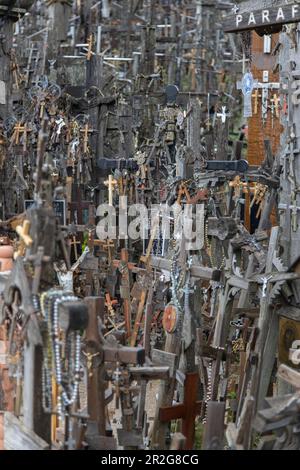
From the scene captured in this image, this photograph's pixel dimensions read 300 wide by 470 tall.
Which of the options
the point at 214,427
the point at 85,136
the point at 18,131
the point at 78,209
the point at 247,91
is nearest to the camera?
the point at 214,427

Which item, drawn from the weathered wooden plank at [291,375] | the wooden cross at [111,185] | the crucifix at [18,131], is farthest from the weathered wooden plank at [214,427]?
the crucifix at [18,131]

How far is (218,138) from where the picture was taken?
647 inches

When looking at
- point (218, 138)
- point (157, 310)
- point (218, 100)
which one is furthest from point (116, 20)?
point (157, 310)

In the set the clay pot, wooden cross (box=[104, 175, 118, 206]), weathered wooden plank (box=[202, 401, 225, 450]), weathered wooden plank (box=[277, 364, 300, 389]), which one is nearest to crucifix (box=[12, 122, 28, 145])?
wooden cross (box=[104, 175, 118, 206])

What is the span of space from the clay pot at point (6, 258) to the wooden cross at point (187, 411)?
1.73m

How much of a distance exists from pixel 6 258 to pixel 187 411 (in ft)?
6.60

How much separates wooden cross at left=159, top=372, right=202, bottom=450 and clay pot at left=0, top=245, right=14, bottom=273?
1.73m

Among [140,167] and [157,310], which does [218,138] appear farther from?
[157,310]

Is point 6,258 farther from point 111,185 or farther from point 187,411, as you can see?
point 111,185

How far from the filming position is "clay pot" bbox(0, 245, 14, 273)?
7.12m

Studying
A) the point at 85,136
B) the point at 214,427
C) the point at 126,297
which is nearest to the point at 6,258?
the point at 214,427

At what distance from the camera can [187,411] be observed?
7.25 meters

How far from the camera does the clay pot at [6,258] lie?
7.12 metres

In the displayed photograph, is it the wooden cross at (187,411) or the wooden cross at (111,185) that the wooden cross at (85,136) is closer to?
the wooden cross at (111,185)
